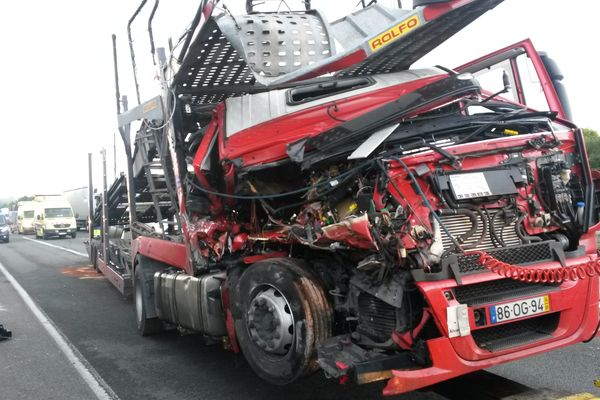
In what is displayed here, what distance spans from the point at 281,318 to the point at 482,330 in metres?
1.40

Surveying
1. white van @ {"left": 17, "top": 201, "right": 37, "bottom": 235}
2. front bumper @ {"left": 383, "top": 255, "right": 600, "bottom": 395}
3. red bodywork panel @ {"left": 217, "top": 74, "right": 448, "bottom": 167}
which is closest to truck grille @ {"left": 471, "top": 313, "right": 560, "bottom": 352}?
front bumper @ {"left": 383, "top": 255, "right": 600, "bottom": 395}

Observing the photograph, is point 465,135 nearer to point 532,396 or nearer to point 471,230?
point 471,230

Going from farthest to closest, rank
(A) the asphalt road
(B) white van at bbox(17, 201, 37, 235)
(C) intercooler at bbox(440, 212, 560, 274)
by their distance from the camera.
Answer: (B) white van at bbox(17, 201, 37, 235)
(A) the asphalt road
(C) intercooler at bbox(440, 212, 560, 274)

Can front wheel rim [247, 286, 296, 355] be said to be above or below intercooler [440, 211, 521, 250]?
below

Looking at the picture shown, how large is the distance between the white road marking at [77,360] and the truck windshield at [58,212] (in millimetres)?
23472

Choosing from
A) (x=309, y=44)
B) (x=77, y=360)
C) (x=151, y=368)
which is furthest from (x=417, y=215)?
(x=77, y=360)

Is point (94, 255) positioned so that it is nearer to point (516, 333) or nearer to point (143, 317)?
point (143, 317)

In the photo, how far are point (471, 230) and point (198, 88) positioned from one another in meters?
2.99

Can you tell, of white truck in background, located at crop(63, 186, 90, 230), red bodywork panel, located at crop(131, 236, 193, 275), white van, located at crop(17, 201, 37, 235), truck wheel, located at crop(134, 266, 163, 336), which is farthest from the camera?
white van, located at crop(17, 201, 37, 235)

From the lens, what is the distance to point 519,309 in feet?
10.9

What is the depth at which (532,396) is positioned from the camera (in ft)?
11.0

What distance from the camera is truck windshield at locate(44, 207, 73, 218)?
1198 inches

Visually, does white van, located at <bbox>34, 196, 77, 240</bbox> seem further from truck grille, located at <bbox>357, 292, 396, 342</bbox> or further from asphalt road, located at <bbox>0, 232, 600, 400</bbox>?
truck grille, located at <bbox>357, 292, 396, 342</bbox>

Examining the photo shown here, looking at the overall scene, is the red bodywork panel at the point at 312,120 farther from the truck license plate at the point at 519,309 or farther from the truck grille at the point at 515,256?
the truck license plate at the point at 519,309
